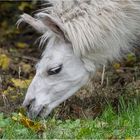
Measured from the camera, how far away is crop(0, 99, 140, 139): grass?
4.70 m

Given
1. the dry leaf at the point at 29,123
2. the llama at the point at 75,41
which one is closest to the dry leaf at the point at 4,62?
the llama at the point at 75,41

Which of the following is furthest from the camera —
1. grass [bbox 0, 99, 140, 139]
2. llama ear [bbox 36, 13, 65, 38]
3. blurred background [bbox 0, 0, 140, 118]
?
blurred background [bbox 0, 0, 140, 118]

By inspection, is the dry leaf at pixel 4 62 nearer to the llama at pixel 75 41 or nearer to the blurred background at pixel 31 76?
the blurred background at pixel 31 76

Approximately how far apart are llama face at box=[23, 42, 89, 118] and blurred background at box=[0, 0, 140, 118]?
238mm

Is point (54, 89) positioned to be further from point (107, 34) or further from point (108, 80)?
point (108, 80)

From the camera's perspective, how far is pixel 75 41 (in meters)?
5.40

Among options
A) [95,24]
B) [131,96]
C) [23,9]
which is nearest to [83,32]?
[95,24]

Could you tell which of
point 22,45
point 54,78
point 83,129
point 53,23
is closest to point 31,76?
point 22,45

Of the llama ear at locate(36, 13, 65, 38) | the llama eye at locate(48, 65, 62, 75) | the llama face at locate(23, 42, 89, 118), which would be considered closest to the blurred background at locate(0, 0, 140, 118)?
the llama face at locate(23, 42, 89, 118)

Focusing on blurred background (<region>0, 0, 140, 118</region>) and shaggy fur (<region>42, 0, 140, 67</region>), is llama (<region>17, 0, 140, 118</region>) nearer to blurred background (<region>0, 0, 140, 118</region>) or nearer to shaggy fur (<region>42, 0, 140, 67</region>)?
shaggy fur (<region>42, 0, 140, 67</region>)

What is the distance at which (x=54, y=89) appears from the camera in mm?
5668

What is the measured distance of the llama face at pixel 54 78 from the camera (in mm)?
5582

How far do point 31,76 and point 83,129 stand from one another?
2.89 meters

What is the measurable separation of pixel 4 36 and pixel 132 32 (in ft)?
12.8
